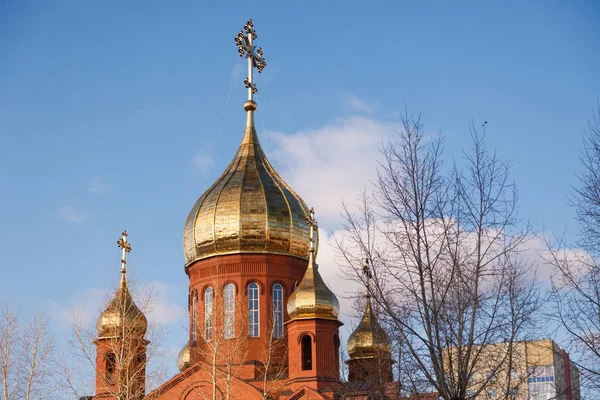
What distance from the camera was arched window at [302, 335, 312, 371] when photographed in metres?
26.1

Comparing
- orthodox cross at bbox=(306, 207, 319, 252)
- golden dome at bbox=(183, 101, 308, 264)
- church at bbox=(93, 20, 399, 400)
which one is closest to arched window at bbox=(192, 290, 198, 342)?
church at bbox=(93, 20, 399, 400)

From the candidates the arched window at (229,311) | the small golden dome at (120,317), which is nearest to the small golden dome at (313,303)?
the arched window at (229,311)

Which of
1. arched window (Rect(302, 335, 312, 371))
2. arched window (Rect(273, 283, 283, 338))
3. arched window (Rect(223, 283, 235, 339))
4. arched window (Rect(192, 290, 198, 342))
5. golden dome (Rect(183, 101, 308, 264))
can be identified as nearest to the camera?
arched window (Rect(302, 335, 312, 371))

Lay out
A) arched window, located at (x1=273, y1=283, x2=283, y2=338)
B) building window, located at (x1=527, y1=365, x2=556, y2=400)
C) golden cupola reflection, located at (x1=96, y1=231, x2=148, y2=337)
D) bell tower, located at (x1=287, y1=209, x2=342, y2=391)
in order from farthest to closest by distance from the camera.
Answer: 1. arched window, located at (x1=273, y1=283, x2=283, y2=338)
2. bell tower, located at (x1=287, y1=209, x2=342, y2=391)
3. golden cupola reflection, located at (x1=96, y1=231, x2=148, y2=337)
4. building window, located at (x1=527, y1=365, x2=556, y2=400)

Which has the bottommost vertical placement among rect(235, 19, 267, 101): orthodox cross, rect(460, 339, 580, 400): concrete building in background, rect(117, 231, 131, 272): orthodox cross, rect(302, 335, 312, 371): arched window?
rect(460, 339, 580, 400): concrete building in background

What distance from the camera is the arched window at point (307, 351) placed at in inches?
1028

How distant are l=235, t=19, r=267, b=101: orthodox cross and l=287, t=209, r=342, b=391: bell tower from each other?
909 cm

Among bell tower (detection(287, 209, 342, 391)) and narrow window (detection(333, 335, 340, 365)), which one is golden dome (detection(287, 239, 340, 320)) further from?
narrow window (detection(333, 335, 340, 365))

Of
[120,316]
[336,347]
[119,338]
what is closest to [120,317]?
→ [120,316]

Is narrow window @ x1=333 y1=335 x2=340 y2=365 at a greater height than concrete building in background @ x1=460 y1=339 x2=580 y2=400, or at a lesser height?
greater

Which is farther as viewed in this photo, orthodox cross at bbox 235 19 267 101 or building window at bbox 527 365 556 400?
orthodox cross at bbox 235 19 267 101

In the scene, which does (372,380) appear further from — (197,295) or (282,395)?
(197,295)

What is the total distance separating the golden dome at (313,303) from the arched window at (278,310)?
7.56 ft

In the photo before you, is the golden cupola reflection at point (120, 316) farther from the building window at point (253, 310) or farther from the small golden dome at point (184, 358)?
the small golden dome at point (184, 358)
